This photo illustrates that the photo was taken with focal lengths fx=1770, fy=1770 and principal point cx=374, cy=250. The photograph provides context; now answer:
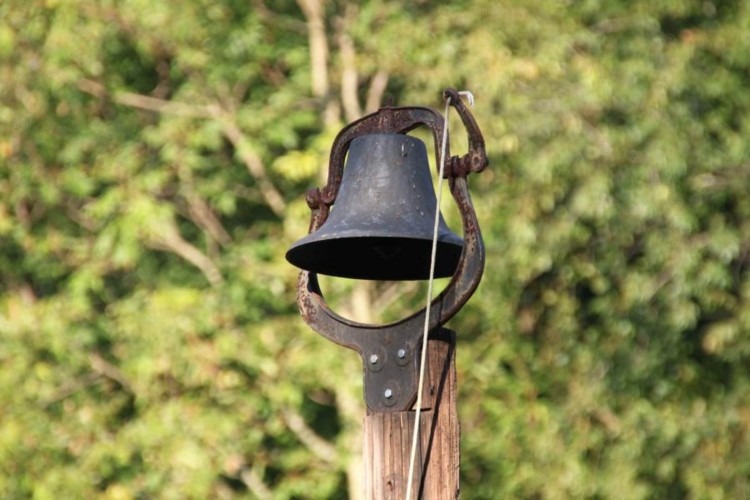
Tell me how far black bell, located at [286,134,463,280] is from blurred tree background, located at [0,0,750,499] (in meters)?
5.36

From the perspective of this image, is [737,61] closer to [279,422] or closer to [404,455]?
[279,422]

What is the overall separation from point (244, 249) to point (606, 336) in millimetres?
2438

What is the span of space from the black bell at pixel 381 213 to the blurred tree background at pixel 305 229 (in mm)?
5356

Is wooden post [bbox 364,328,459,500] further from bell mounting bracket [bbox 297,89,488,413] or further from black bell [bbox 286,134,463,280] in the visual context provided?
black bell [bbox 286,134,463,280]

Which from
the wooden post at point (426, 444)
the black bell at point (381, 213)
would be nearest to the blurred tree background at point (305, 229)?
the black bell at point (381, 213)

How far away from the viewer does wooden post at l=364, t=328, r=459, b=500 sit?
172 inches

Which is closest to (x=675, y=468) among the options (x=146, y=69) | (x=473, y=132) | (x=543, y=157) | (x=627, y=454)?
(x=627, y=454)

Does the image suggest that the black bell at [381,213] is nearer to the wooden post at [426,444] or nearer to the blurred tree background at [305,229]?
the wooden post at [426,444]

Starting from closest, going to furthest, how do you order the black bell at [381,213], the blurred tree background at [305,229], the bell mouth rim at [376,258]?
the black bell at [381,213] < the bell mouth rim at [376,258] < the blurred tree background at [305,229]

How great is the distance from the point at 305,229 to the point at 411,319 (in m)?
6.15

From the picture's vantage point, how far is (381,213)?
187 inches

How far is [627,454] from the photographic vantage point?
11.3m

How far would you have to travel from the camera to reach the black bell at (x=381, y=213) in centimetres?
473

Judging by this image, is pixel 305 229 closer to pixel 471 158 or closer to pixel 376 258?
pixel 376 258
